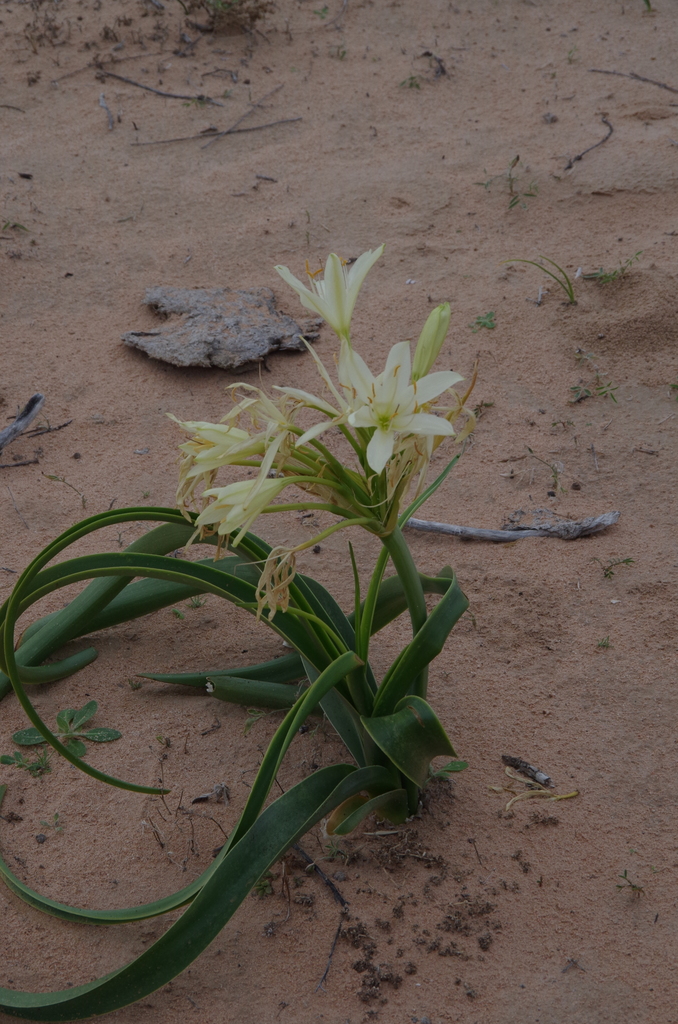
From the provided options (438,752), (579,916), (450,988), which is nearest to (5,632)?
(438,752)

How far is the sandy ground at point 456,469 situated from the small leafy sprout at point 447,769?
0.14 feet

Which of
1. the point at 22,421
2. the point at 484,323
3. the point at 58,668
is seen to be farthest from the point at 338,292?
the point at 484,323

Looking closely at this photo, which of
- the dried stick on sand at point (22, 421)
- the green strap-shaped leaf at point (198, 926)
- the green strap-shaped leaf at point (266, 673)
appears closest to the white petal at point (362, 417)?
the green strap-shaped leaf at point (198, 926)

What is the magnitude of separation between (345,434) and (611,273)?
8.52ft

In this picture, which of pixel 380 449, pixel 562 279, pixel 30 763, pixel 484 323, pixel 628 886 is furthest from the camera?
pixel 562 279

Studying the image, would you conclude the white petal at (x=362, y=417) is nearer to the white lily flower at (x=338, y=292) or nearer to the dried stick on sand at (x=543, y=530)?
the white lily flower at (x=338, y=292)

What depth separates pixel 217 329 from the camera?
320 cm

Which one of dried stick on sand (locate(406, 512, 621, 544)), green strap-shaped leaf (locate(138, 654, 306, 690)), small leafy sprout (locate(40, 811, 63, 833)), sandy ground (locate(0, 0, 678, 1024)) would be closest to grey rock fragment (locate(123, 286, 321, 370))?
sandy ground (locate(0, 0, 678, 1024))

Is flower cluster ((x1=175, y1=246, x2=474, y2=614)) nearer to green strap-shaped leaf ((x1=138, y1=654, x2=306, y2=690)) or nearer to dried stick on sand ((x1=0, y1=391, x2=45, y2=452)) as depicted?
green strap-shaped leaf ((x1=138, y1=654, x2=306, y2=690))

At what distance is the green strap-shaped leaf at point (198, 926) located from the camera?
4.36 feet

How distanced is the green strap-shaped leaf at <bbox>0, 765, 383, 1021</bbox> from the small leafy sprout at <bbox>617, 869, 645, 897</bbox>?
635 millimetres

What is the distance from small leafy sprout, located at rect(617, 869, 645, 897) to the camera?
1.67 metres

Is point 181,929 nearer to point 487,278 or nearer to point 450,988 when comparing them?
point 450,988

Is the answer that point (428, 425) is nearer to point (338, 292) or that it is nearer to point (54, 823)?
point (338, 292)
